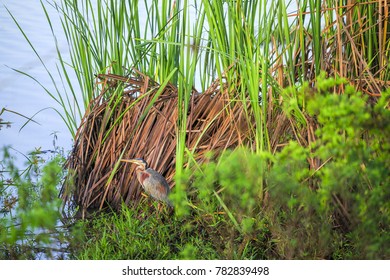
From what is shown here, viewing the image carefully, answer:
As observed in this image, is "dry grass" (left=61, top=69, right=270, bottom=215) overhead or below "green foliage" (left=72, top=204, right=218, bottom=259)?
overhead

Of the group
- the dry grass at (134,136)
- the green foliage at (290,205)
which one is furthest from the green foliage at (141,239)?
the dry grass at (134,136)

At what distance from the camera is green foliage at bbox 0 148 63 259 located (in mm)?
2957

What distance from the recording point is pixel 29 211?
10.1 ft

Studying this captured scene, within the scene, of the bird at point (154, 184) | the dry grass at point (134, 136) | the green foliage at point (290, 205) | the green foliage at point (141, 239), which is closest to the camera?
the green foliage at point (290, 205)

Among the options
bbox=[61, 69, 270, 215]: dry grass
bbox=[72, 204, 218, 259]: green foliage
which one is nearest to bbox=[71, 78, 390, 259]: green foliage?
bbox=[72, 204, 218, 259]: green foliage

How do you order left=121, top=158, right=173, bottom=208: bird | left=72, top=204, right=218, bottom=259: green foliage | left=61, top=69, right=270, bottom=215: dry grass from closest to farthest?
left=72, top=204, right=218, bottom=259: green foliage → left=121, top=158, right=173, bottom=208: bird → left=61, top=69, right=270, bottom=215: dry grass

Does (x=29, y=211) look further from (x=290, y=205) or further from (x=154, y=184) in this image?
(x=290, y=205)

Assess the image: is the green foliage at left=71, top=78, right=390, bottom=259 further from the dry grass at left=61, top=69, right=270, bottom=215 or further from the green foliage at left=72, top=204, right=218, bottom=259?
the dry grass at left=61, top=69, right=270, bottom=215

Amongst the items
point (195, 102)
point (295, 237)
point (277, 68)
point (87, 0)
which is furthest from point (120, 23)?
point (295, 237)

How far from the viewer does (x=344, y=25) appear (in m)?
3.43

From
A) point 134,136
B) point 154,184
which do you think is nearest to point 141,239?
point 154,184

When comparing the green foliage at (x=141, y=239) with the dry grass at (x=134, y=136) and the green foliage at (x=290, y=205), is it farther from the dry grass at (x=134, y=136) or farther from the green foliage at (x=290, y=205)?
the dry grass at (x=134, y=136)

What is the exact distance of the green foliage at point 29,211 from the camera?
9.70 feet

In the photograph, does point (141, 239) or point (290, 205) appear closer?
point (290, 205)
